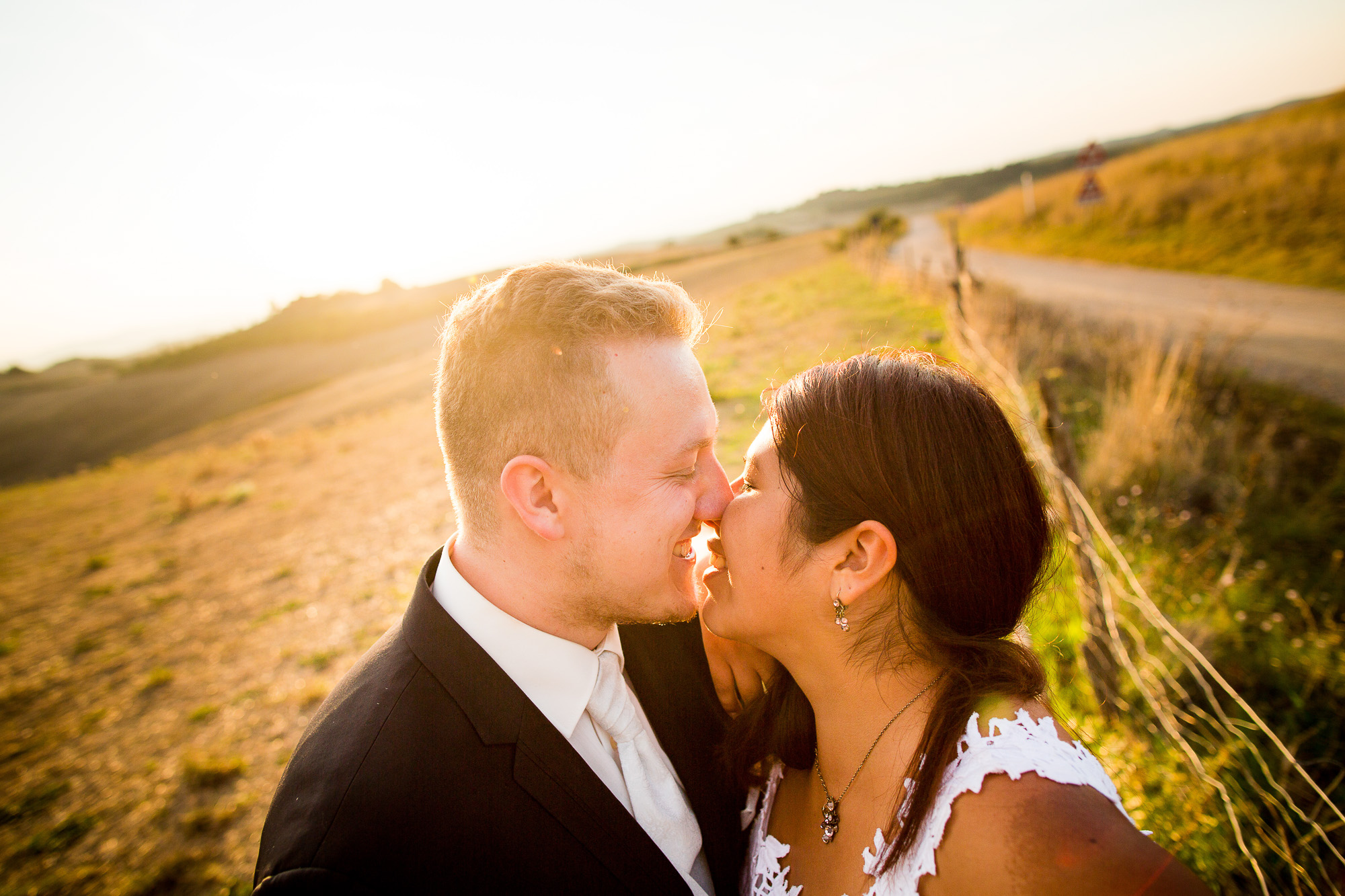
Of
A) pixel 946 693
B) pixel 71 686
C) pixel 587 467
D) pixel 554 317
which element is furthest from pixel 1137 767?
pixel 71 686

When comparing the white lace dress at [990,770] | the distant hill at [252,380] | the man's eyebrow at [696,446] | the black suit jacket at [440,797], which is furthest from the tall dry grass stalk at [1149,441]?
the distant hill at [252,380]

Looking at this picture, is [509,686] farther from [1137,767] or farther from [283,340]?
[283,340]

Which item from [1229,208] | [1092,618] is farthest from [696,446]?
[1229,208]

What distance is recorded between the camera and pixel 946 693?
1.67 meters

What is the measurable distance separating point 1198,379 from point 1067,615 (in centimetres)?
527

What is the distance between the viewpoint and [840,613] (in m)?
1.80

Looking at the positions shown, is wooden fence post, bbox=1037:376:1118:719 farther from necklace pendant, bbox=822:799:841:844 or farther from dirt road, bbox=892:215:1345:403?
dirt road, bbox=892:215:1345:403

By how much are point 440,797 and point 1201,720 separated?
12.8 feet

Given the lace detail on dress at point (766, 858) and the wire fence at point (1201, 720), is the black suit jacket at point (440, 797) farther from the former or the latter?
the wire fence at point (1201, 720)

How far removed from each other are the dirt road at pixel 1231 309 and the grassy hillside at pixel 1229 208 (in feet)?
2.64

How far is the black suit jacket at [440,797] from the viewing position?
134cm

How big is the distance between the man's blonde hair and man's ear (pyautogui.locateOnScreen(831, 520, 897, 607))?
0.77m

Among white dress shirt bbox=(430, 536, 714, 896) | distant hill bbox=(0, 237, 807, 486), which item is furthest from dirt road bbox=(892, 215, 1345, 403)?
distant hill bbox=(0, 237, 807, 486)

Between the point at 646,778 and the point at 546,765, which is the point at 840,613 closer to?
the point at 646,778
